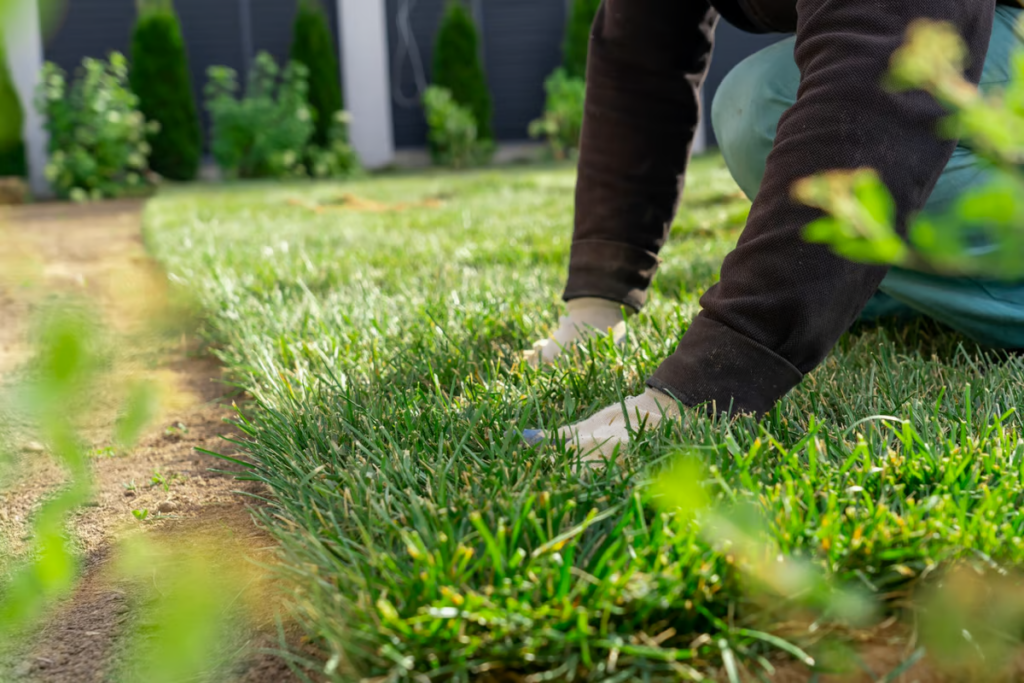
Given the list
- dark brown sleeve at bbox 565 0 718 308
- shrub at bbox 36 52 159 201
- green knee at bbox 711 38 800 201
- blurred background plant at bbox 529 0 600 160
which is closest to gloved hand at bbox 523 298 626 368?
dark brown sleeve at bbox 565 0 718 308

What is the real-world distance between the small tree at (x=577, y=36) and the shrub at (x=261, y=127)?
288cm

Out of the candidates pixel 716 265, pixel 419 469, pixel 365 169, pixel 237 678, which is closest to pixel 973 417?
pixel 419 469

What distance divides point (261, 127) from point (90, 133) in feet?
5.17

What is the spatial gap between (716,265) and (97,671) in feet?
6.06

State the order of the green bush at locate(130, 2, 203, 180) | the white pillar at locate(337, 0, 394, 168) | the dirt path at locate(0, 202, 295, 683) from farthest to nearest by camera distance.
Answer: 1. the white pillar at locate(337, 0, 394, 168)
2. the green bush at locate(130, 2, 203, 180)
3. the dirt path at locate(0, 202, 295, 683)

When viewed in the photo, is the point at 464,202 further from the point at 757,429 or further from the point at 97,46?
the point at 97,46

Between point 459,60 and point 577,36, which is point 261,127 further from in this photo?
point 577,36

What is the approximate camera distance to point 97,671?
0.85 metres

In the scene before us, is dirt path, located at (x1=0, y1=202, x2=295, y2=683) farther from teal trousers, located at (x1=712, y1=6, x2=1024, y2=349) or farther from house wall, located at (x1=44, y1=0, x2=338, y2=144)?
house wall, located at (x1=44, y1=0, x2=338, y2=144)

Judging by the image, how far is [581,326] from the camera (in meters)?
1.63

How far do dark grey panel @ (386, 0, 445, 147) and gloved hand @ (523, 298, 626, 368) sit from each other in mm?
8962

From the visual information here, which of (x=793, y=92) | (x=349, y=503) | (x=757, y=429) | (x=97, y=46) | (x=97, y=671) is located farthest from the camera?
(x=97, y=46)

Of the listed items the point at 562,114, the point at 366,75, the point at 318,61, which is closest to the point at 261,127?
the point at 318,61

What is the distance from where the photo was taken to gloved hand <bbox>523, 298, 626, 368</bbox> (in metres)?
1.54
